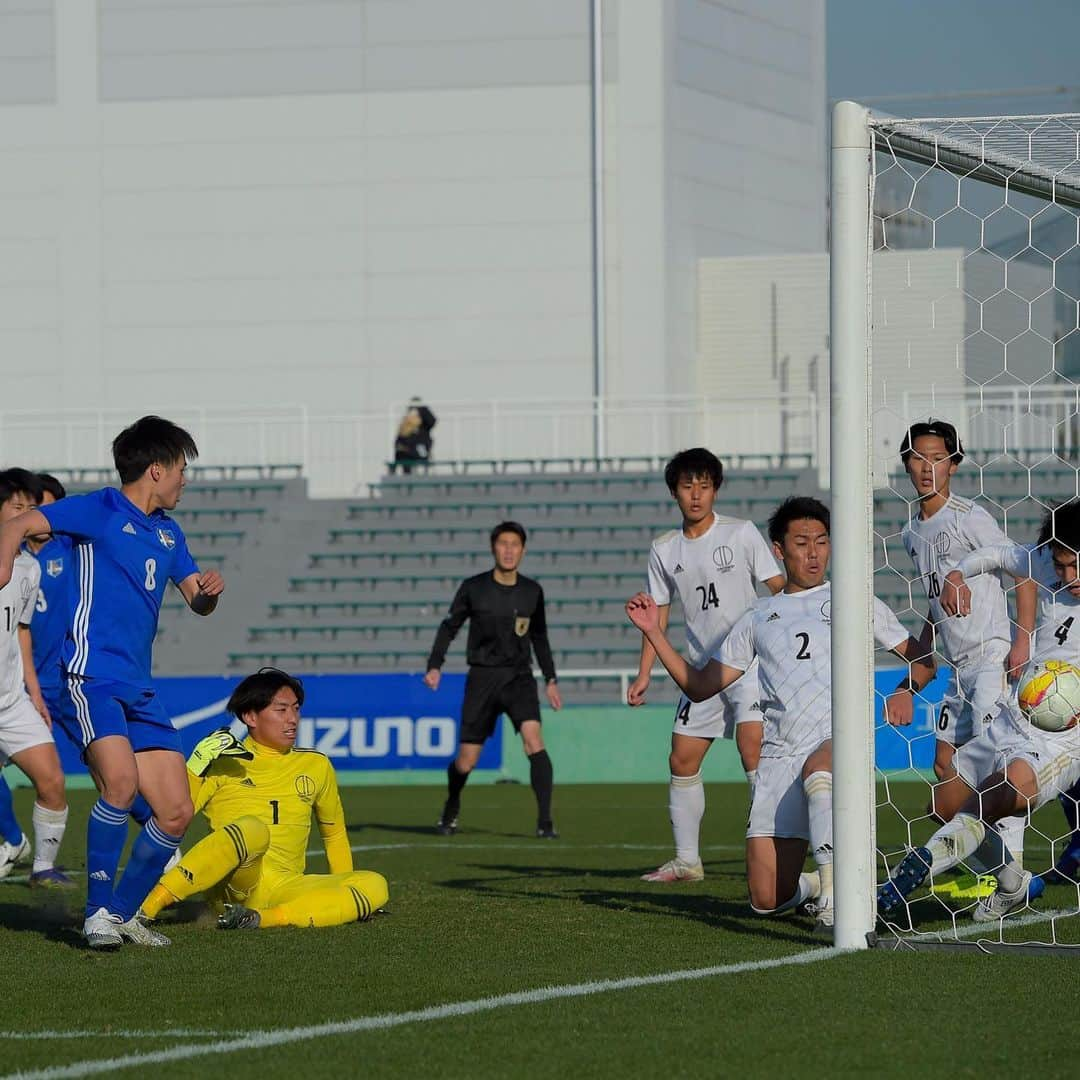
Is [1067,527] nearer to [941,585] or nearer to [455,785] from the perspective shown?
[941,585]

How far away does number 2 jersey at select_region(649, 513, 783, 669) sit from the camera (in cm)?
944

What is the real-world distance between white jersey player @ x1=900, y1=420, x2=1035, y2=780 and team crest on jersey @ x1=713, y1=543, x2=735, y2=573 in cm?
81

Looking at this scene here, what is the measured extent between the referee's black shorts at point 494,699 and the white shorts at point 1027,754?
6.40 meters

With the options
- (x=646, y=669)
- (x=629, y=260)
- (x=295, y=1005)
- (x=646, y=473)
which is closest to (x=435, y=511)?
(x=646, y=473)

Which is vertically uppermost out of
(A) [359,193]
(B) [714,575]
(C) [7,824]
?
(A) [359,193]

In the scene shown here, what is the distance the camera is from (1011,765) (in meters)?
6.85

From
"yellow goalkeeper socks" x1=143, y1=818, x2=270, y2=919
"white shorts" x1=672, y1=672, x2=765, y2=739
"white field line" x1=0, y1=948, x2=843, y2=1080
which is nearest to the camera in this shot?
"white field line" x1=0, y1=948, x2=843, y2=1080

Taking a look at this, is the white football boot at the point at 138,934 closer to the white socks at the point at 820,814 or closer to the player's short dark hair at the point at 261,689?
the player's short dark hair at the point at 261,689

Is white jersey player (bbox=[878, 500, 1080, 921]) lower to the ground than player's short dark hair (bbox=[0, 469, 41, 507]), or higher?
lower

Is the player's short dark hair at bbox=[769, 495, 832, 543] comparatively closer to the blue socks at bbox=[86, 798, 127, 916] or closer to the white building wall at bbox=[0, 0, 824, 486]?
the blue socks at bbox=[86, 798, 127, 916]

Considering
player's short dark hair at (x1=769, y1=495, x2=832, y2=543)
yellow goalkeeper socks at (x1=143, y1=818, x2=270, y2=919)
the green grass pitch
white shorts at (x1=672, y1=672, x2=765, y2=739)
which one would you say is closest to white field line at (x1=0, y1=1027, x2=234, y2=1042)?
the green grass pitch

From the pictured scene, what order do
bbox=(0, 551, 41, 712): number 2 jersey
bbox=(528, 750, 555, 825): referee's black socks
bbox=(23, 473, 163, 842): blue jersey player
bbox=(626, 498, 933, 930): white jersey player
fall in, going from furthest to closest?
bbox=(528, 750, 555, 825): referee's black socks → bbox=(23, 473, 163, 842): blue jersey player → bbox=(0, 551, 41, 712): number 2 jersey → bbox=(626, 498, 933, 930): white jersey player

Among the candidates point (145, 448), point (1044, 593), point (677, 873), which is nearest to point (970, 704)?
point (1044, 593)

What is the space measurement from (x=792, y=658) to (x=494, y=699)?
6005 millimetres
